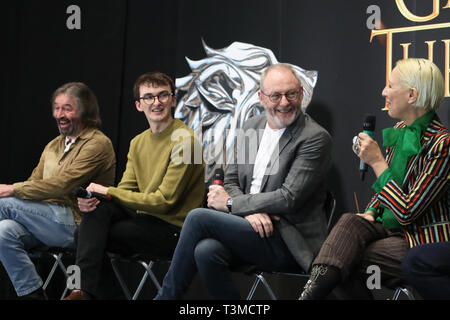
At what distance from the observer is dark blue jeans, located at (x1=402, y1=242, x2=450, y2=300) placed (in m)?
2.52

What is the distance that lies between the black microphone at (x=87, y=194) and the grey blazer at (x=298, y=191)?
745 mm

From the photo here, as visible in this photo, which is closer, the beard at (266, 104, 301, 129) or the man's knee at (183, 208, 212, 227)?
the man's knee at (183, 208, 212, 227)

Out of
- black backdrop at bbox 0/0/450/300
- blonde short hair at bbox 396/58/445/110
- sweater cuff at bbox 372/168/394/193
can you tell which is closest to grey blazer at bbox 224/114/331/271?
sweater cuff at bbox 372/168/394/193

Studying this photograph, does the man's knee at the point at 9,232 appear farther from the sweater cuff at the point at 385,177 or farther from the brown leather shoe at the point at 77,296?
the sweater cuff at the point at 385,177

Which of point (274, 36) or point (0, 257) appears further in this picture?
point (274, 36)

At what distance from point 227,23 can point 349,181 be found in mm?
1550

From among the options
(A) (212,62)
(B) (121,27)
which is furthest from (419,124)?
(B) (121,27)

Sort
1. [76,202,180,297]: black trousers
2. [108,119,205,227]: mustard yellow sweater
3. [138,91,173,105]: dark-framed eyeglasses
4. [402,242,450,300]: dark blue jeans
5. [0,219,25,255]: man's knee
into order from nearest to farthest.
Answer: [402,242,450,300]: dark blue jeans
[76,202,180,297]: black trousers
[108,119,205,227]: mustard yellow sweater
[0,219,25,255]: man's knee
[138,91,173,105]: dark-framed eyeglasses

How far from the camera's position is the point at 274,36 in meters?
4.40

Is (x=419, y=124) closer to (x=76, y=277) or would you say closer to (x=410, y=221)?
(x=410, y=221)

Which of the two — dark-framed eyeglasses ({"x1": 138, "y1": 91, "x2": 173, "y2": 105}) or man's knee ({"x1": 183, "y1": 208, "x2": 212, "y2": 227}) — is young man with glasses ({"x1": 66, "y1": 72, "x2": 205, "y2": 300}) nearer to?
dark-framed eyeglasses ({"x1": 138, "y1": 91, "x2": 173, "y2": 105})

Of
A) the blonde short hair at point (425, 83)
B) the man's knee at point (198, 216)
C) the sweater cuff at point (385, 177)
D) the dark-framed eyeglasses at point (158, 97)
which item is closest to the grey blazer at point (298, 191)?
the man's knee at point (198, 216)

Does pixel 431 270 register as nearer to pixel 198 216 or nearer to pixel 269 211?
pixel 269 211

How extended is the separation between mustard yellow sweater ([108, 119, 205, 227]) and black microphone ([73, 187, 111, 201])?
0.13 feet
